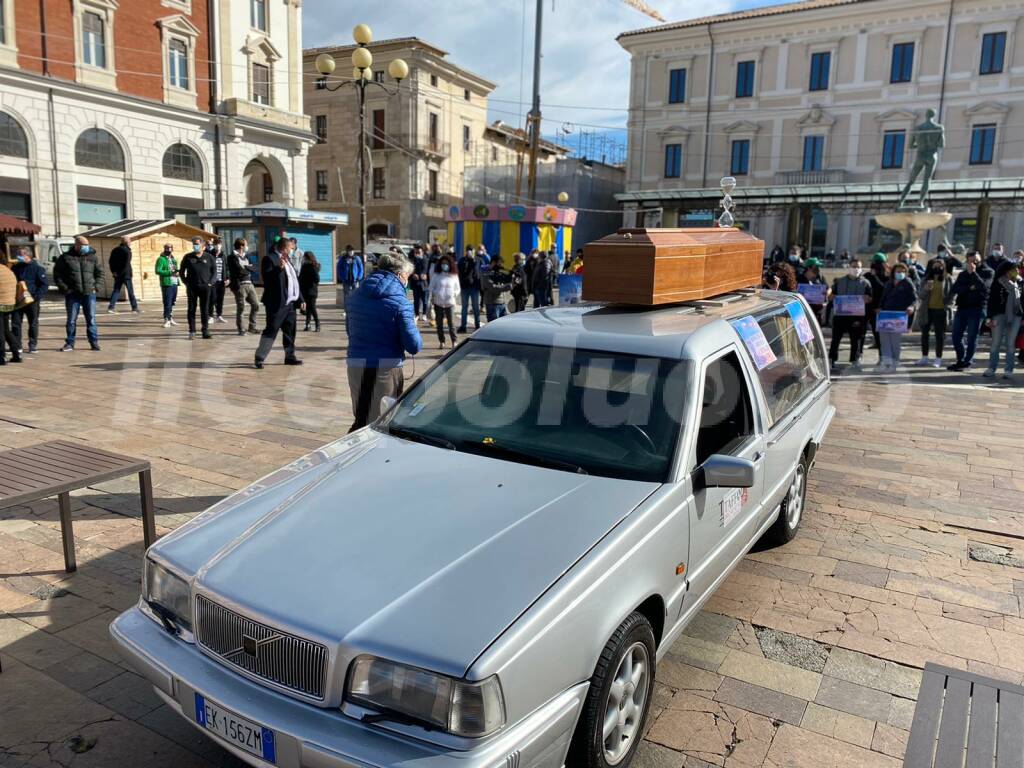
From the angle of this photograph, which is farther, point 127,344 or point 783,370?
point 127,344

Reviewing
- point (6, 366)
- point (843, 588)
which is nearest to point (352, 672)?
point (843, 588)

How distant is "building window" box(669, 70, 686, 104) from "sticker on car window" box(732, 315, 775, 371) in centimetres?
4617

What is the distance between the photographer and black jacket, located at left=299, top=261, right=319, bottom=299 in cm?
1395

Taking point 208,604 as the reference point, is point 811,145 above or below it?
above

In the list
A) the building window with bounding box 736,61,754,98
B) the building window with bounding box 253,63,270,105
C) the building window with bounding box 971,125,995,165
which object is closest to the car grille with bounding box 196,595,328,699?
the building window with bounding box 253,63,270,105

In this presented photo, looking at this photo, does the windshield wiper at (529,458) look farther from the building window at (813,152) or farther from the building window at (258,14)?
the building window at (813,152)

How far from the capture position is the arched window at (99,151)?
28.2 metres

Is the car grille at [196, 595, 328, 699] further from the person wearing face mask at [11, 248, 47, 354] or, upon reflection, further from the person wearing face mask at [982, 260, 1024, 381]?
the person wearing face mask at [982, 260, 1024, 381]

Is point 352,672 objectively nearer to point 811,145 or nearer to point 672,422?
point 672,422

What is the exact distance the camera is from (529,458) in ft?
10.7

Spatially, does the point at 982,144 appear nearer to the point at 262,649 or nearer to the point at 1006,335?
the point at 1006,335

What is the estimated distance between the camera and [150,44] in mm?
30641

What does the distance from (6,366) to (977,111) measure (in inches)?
1796

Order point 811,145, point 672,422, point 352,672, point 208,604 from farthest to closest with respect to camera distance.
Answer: point 811,145 < point 672,422 < point 208,604 < point 352,672
